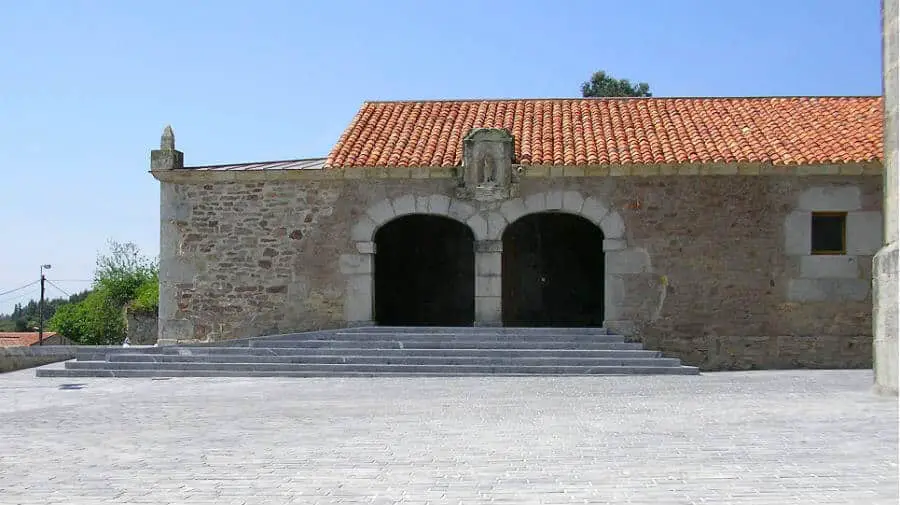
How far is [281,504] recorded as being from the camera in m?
5.15

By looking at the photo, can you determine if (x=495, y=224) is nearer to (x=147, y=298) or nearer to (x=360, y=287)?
(x=360, y=287)

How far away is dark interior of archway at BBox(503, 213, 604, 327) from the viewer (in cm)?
1948

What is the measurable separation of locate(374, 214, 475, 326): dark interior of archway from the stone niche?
354 centimetres

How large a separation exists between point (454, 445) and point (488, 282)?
9.01 m

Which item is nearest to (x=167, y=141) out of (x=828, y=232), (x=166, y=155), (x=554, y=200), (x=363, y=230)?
(x=166, y=155)

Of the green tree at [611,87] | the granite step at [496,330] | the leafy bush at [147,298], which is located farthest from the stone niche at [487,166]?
the green tree at [611,87]

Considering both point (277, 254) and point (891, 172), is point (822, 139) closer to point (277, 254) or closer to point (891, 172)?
point (891, 172)

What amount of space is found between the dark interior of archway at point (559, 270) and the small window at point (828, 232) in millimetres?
4762

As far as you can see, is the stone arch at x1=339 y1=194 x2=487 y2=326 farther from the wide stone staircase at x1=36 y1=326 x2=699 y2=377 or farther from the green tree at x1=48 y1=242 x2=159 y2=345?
the green tree at x1=48 y1=242 x2=159 y2=345

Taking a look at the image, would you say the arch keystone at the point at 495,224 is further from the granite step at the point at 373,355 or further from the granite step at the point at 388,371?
the granite step at the point at 388,371

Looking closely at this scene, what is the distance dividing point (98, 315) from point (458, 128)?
131 ft

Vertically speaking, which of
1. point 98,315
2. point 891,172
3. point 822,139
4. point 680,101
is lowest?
point 98,315

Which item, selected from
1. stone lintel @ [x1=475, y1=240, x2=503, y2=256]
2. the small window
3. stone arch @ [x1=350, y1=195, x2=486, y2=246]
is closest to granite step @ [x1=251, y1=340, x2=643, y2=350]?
stone lintel @ [x1=475, y1=240, x2=503, y2=256]

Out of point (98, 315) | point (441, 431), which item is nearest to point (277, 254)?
point (441, 431)
